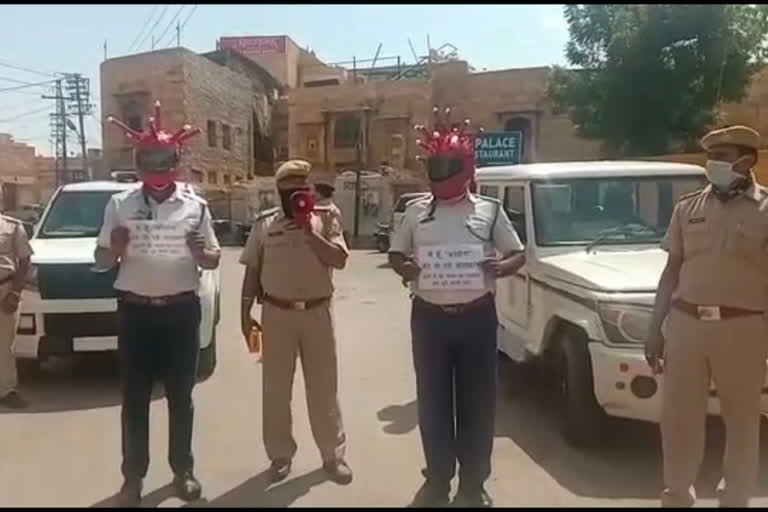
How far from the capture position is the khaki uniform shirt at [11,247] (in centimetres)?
666

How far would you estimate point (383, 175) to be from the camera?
3288cm

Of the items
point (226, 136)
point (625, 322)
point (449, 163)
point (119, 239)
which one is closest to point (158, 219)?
point (119, 239)

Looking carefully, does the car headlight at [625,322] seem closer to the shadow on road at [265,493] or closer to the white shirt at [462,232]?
the white shirt at [462,232]

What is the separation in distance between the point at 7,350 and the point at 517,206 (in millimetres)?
4319

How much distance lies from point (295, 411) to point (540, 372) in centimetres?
228

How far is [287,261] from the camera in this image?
484 centimetres

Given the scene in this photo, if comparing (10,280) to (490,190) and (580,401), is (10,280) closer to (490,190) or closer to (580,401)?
(490,190)

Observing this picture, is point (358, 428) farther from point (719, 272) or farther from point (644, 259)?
point (719, 272)

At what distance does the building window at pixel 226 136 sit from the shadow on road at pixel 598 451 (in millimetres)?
35479

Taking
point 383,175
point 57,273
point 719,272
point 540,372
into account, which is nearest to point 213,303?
point 57,273

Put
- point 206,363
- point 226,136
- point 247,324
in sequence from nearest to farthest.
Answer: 1. point 247,324
2. point 206,363
3. point 226,136

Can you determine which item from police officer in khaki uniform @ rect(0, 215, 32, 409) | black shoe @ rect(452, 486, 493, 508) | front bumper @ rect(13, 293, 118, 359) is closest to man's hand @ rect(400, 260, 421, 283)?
black shoe @ rect(452, 486, 493, 508)

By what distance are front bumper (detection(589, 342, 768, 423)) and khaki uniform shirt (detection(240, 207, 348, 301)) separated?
1718 mm

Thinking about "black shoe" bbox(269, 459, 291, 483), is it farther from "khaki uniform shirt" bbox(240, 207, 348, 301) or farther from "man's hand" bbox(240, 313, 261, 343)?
"khaki uniform shirt" bbox(240, 207, 348, 301)
